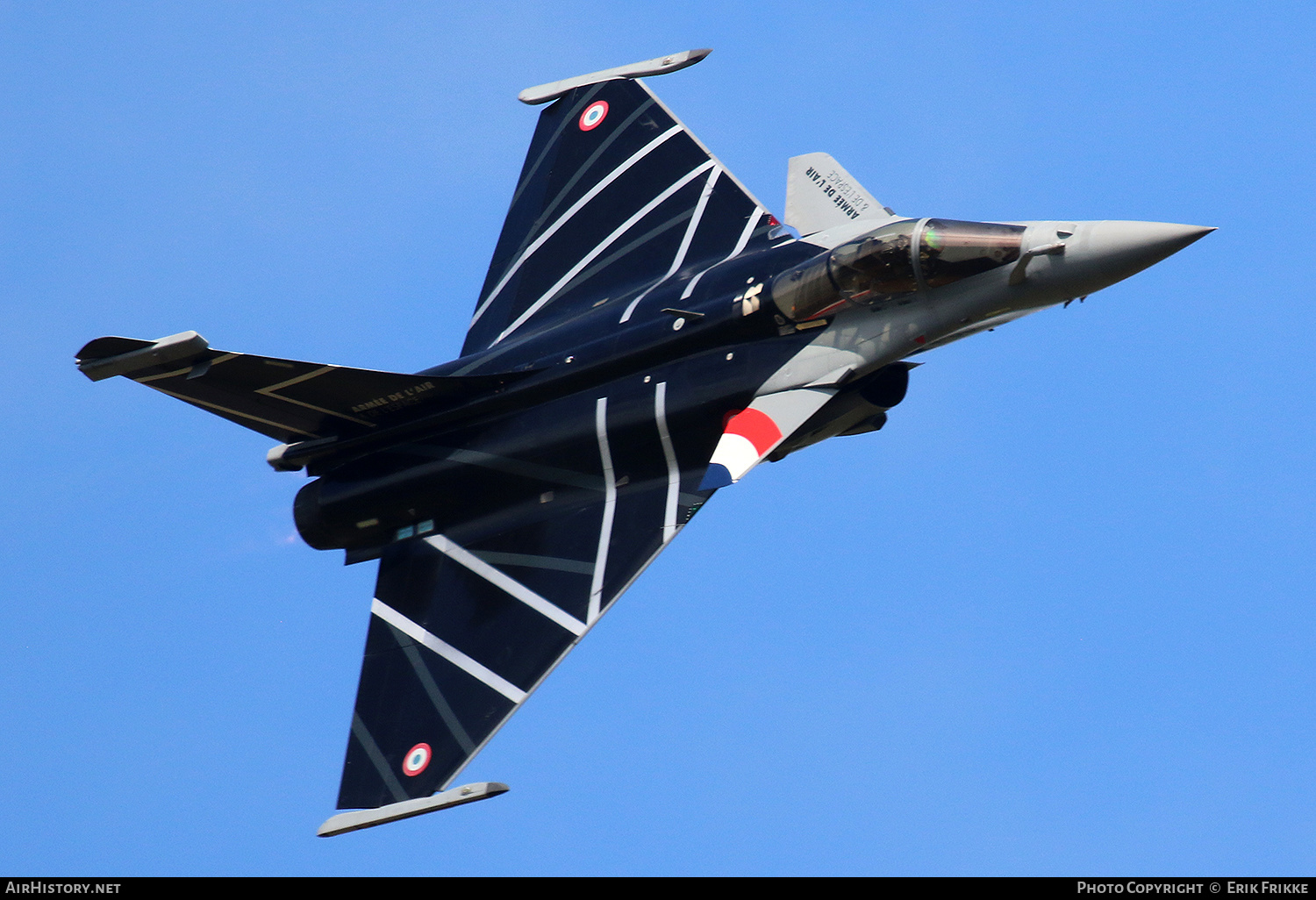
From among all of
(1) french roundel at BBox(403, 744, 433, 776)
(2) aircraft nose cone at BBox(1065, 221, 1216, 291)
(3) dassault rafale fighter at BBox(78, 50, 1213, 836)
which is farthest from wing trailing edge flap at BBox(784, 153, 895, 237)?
(1) french roundel at BBox(403, 744, 433, 776)

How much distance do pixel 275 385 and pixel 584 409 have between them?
4529mm

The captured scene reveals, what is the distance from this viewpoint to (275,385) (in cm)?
2398

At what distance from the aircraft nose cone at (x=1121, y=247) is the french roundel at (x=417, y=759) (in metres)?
10.6

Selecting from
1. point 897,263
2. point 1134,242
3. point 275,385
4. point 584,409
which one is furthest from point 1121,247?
point 275,385

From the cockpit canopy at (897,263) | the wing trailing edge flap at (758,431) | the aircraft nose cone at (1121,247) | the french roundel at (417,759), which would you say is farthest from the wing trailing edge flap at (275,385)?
the aircraft nose cone at (1121,247)

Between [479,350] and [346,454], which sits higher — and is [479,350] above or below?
above

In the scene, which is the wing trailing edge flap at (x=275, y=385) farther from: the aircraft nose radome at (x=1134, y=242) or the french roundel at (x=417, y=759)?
the aircraft nose radome at (x=1134, y=242)

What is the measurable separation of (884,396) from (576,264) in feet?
21.5

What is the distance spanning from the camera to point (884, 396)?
22.6 meters

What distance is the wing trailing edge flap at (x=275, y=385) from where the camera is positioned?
23.1 m

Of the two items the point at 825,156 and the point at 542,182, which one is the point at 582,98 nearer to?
the point at 542,182

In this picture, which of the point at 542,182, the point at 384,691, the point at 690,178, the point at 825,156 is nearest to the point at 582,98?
the point at 542,182

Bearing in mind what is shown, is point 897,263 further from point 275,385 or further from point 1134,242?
point 275,385

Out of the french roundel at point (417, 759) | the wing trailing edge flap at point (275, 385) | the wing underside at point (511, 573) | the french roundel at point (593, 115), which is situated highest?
the french roundel at point (593, 115)
